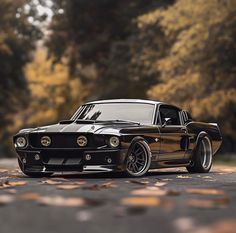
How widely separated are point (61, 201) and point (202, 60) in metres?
20.0

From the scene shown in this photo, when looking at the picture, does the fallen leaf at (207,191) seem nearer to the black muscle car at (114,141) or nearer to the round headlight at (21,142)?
the black muscle car at (114,141)

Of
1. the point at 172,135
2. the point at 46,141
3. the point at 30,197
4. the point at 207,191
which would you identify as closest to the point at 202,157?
the point at 172,135

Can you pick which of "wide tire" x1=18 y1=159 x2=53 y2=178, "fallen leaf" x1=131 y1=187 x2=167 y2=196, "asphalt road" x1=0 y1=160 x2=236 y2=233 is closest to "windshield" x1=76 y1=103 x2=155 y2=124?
"wide tire" x1=18 y1=159 x2=53 y2=178

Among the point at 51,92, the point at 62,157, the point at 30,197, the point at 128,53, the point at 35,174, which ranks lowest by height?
the point at 35,174

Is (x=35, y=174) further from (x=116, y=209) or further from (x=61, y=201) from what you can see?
(x=116, y=209)

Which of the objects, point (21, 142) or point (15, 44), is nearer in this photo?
point (21, 142)

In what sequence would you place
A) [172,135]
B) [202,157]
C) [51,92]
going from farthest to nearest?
[51,92] < [202,157] < [172,135]

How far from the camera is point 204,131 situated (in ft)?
43.5

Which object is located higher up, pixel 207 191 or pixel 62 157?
pixel 62 157

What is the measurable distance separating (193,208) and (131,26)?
29029mm

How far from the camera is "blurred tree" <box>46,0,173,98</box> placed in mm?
34438

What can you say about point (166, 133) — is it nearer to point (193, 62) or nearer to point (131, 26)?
point (193, 62)

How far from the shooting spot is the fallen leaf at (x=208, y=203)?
21.5 feet

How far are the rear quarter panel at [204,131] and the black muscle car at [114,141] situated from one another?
A: 0.8 inches
